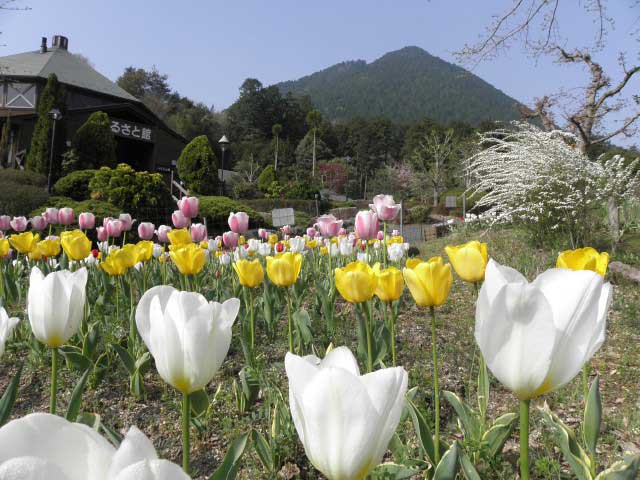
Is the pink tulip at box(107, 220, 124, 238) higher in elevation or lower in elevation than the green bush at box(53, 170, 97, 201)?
lower

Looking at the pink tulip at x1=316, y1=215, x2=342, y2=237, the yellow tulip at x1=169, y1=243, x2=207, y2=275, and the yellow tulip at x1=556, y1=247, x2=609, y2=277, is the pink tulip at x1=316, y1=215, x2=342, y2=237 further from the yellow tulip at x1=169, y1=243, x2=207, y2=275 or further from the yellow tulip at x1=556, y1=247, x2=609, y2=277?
the yellow tulip at x1=556, y1=247, x2=609, y2=277

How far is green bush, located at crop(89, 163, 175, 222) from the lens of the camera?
977 centimetres

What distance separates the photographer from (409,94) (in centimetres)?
13888

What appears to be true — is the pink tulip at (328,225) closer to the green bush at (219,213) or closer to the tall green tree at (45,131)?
the green bush at (219,213)

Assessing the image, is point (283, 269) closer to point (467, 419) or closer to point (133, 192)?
point (467, 419)

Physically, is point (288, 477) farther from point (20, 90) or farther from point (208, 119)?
point (208, 119)

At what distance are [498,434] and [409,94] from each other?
148 metres

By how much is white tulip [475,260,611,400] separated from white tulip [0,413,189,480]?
46cm

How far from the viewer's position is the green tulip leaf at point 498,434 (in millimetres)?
1351

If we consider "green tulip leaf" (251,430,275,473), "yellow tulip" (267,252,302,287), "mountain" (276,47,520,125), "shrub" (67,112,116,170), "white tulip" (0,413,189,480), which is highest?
"mountain" (276,47,520,125)

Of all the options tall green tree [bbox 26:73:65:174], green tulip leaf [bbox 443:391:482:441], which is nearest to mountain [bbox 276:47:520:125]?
tall green tree [bbox 26:73:65:174]

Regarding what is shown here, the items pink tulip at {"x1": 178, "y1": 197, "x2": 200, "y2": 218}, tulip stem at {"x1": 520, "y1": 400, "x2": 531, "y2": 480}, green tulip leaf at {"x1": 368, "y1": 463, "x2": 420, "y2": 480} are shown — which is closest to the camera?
tulip stem at {"x1": 520, "y1": 400, "x2": 531, "y2": 480}

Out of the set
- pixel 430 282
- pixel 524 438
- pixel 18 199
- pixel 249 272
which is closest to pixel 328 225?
pixel 249 272

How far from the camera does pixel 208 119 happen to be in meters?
47.1
